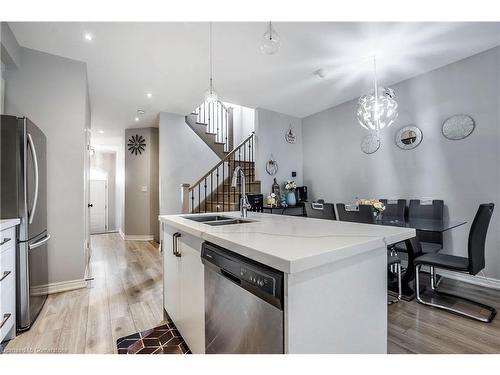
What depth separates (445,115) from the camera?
3.19 meters

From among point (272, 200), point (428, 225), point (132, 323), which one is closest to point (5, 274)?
point (132, 323)

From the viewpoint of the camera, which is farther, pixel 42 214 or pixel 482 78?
pixel 482 78

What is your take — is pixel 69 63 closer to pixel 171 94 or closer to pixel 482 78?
pixel 171 94

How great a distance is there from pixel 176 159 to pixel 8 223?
341 centimetres

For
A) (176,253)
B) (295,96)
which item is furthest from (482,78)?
(176,253)

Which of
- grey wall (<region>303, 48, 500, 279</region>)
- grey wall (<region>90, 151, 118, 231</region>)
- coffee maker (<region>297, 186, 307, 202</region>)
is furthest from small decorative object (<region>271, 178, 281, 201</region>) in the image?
grey wall (<region>90, 151, 118, 231</region>)

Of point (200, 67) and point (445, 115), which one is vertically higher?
point (200, 67)

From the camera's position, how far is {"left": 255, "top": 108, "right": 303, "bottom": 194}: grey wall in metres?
4.64

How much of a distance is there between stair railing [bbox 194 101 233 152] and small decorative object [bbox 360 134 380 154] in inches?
118

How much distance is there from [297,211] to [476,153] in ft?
9.21

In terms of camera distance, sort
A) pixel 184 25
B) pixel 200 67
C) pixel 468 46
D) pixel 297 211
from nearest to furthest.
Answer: pixel 184 25
pixel 468 46
pixel 200 67
pixel 297 211

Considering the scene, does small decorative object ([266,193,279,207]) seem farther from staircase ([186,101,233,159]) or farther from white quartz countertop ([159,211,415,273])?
white quartz countertop ([159,211,415,273])
